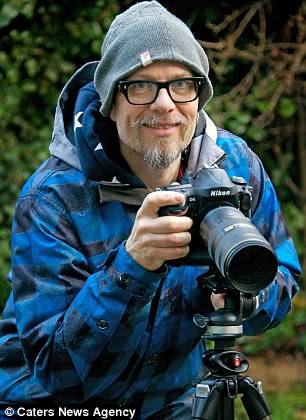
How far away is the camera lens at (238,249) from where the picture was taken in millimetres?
2268

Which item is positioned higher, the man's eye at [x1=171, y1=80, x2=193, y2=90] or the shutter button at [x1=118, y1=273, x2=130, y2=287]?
the man's eye at [x1=171, y1=80, x2=193, y2=90]

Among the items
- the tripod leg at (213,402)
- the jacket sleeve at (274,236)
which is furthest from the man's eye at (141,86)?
A: the tripod leg at (213,402)

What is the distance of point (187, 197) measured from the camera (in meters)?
2.46

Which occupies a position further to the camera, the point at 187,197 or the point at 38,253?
the point at 38,253

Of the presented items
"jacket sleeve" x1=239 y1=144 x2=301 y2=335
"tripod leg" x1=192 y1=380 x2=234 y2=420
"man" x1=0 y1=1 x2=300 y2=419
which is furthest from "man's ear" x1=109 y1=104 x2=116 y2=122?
"tripod leg" x1=192 y1=380 x2=234 y2=420

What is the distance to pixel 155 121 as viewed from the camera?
2785mm

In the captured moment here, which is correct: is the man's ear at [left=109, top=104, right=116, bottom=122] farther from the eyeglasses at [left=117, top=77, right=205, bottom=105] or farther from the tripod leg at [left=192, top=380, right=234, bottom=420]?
the tripod leg at [left=192, top=380, right=234, bottom=420]

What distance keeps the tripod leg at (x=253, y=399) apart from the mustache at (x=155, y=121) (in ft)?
2.36

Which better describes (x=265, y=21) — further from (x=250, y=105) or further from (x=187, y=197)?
(x=187, y=197)

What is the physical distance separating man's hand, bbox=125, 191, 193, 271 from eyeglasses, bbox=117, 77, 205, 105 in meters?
0.46

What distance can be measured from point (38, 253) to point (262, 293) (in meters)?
0.60

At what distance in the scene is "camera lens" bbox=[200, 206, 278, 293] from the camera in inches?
89.3

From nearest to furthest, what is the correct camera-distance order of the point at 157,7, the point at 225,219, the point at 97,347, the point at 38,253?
the point at 225,219
the point at 97,347
the point at 38,253
the point at 157,7

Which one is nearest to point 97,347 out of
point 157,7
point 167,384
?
point 167,384
